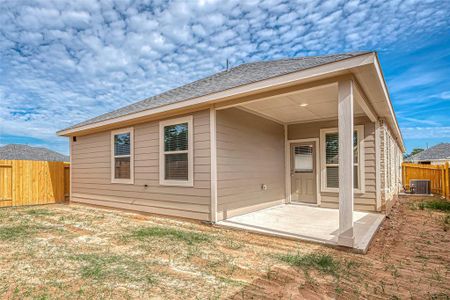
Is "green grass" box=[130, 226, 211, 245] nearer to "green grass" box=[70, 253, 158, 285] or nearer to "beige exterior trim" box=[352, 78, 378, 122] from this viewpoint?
"green grass" box=[70, 253, 158, 285]

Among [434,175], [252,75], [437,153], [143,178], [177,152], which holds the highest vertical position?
[252,75]

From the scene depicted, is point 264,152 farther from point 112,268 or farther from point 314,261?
point 112,268

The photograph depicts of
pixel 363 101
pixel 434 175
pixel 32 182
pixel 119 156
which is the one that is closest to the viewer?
pixel 363 101

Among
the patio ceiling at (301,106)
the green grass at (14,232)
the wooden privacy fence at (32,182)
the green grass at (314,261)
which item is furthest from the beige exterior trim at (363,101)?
the wooden privacy fence at (32,182)

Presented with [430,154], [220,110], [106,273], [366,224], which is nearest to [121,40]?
[220,110]

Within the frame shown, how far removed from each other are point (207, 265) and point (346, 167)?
2284 millimetres

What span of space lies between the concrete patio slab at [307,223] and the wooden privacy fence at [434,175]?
6.21 meters

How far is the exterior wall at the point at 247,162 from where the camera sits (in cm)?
534

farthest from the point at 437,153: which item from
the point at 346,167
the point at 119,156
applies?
the point at 119,156

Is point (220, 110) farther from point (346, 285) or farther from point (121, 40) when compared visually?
point (121, 40)

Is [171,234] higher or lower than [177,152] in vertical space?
lower

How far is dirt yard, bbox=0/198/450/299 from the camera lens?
2312 millimetres

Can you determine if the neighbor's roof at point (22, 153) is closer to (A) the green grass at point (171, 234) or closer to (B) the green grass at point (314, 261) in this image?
(A) the green grass at point (171, 234)

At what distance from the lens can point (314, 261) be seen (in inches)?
120
